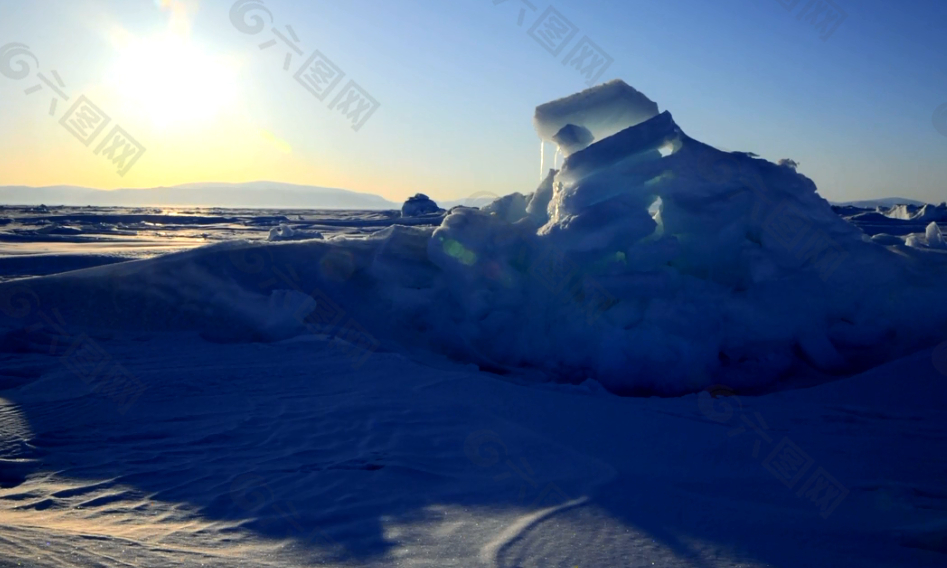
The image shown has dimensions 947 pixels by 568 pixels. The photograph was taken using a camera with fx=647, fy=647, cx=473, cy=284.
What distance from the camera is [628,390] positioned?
4977 mm

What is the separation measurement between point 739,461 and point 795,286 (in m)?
2.78

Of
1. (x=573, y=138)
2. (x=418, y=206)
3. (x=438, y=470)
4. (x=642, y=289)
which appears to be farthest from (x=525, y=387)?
(x=418, y=206)

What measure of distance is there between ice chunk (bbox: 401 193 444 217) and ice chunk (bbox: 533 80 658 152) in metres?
24.1

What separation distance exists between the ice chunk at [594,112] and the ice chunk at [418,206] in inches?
948

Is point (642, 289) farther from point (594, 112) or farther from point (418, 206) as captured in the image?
point (418, 206)

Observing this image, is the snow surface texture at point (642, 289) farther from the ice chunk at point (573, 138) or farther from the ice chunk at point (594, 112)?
the ice chunk at point (573, 138)

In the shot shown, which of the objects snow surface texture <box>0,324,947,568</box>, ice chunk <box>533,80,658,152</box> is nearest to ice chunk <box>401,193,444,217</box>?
ice chunk <box>533,80,658,152</box>

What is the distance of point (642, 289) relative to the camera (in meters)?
5.23

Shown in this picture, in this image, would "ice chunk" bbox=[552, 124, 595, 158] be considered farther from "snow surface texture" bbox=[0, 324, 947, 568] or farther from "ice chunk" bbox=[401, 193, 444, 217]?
→ "ice chunk" bbox=[401, 193, 444, 217]

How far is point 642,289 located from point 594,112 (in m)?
2.23

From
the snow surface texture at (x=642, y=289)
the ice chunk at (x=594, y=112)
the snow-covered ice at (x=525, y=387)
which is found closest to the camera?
the snow-covered ice at (x=525, y=387)

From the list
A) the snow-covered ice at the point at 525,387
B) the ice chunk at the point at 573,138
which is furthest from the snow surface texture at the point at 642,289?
the ice chunk at the point at 573,138

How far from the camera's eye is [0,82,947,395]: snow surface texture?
522 cm

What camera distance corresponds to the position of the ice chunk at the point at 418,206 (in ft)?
102
